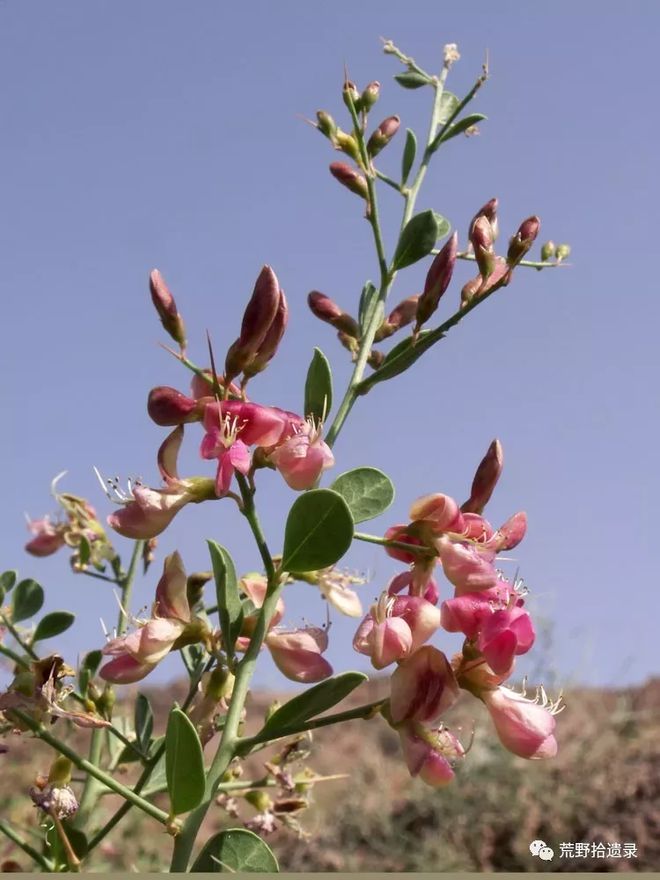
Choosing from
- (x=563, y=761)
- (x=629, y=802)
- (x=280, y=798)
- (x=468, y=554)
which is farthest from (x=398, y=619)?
(x=563, y=761)

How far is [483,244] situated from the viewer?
4.97 feet

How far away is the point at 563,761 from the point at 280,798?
516 centimetres

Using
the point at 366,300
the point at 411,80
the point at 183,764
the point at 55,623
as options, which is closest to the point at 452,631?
the point at 183,764

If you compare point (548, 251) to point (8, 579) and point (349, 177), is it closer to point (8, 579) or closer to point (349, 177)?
point (349, 177)

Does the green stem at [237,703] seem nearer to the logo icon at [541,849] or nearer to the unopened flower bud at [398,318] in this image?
the unopened flower bud at [398,318]

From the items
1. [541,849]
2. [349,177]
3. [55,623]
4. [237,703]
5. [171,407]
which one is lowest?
[541,849]

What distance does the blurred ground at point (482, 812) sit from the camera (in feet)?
18.5

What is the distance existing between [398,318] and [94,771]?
89 cm

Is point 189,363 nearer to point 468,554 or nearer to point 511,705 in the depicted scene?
point 468,554

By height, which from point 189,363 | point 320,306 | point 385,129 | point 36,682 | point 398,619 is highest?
point 385,129

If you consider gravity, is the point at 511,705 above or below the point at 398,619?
below

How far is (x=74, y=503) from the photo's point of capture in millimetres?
2482

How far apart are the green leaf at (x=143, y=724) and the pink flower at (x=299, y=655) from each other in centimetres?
47

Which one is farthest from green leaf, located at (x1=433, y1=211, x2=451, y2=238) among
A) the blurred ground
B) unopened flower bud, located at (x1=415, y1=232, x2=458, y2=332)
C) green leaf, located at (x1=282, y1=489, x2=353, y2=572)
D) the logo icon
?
the blurred ground
